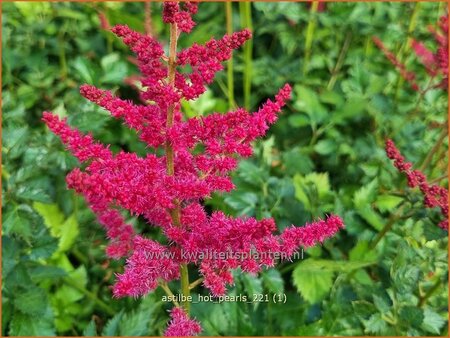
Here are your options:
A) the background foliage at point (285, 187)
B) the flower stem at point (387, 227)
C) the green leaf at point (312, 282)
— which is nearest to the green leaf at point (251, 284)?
the background foliage at point (285, 187)

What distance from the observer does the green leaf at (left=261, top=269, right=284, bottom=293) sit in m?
2.03

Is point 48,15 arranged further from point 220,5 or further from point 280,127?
point 280,127

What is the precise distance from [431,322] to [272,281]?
569 mm

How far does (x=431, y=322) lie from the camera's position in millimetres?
1963

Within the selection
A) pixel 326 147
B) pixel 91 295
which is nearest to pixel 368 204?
pixel 326 147

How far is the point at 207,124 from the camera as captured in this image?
1.40 meters

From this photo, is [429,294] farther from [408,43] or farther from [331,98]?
[408,43]

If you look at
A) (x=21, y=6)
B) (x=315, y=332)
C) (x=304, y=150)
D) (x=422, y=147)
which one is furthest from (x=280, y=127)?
(x=21, y=6)

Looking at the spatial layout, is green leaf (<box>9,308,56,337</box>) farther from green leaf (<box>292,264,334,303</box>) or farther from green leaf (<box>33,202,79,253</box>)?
green leaf (<box>292,264,334,303</box>)

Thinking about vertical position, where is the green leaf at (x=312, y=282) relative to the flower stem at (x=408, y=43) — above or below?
below

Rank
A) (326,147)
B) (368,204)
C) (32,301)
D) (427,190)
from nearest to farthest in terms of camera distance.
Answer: (427,190) → (32,301) → (368,204) → (326,147)

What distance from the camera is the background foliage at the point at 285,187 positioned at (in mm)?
1999

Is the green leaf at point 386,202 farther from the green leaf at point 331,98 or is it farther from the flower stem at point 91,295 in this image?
the flower stem at point 91,295

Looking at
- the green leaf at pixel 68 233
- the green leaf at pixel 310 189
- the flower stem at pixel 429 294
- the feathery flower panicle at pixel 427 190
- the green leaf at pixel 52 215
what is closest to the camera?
the feathery flower panicle at pixel 427 190
